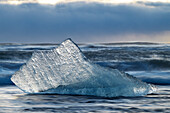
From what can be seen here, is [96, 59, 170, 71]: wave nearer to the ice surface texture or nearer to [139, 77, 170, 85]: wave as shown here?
[139, 77, 170, 85]: wave

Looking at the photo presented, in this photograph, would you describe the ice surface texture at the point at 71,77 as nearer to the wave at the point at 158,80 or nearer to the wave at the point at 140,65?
the wave at the point at 158,80

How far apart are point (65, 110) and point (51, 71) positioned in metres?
1.75

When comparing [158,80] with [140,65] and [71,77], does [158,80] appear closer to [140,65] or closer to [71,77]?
[71,77]

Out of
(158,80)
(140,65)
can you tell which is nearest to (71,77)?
(158,80)

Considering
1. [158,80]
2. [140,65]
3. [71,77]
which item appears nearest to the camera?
[71,77]

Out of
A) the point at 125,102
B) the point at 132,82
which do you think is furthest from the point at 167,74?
the point at 125,102

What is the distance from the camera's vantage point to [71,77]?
732 cm

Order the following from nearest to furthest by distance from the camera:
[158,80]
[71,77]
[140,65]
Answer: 1. [71,77]
2. [158,80]
3. [140,65]

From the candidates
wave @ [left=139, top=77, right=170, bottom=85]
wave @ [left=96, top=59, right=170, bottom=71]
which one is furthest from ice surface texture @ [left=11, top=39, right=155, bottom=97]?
wave @ [left=96, top=59, right=170, bottom=71]

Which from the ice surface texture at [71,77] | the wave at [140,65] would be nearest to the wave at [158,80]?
the ice surface texture at [71,77]

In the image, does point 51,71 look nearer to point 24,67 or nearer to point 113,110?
point 24,67

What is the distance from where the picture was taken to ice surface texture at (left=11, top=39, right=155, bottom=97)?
23.4 feet

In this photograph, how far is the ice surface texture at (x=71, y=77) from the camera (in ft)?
23.4

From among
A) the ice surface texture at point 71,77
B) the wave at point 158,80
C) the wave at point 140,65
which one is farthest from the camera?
the wave at point 140,65
